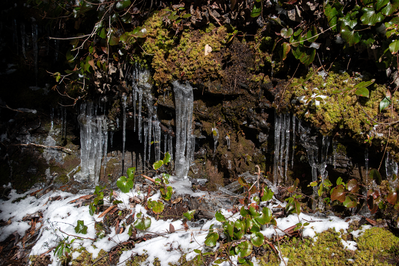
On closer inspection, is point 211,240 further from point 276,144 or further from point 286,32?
point 286,32

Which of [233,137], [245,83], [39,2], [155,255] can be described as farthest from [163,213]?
[39,2]

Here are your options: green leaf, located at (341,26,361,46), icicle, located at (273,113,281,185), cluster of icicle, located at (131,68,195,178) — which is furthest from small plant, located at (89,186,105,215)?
green leaf, located at (341,26,361,46)

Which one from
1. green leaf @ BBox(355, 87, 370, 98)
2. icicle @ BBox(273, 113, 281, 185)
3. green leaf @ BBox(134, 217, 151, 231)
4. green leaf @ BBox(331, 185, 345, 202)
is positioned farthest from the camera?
icicle @ BBox(273, 113, 281, 185)

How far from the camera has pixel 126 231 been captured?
8.27 ft

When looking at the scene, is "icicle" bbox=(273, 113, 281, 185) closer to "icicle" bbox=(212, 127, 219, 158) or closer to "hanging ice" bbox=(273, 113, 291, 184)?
"hanging ice" bbox=(273, 113, 291, 184)

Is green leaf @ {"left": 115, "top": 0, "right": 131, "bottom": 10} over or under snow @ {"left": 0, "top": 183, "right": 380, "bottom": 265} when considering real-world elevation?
over

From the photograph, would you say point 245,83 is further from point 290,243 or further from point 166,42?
point 290,243

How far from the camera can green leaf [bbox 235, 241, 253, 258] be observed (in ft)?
5.79

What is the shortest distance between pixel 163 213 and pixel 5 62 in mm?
4466

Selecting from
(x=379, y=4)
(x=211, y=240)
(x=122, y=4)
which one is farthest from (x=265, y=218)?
(x=122, y=4)

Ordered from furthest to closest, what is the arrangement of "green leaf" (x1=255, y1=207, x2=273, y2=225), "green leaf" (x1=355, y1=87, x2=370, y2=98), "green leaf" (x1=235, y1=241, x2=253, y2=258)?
"green leaf" (x1=355, y1=87, x2=370, y2=98)
"green leaf" (x1=255, y1=207, x2=273, y2=225)
"green leaf" (x1=235, y1=241, x2=253, y2=258)

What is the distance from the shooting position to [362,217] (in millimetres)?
2152

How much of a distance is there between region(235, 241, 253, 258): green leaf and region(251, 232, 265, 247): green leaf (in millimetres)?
42

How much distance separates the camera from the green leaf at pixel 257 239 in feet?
5.86
